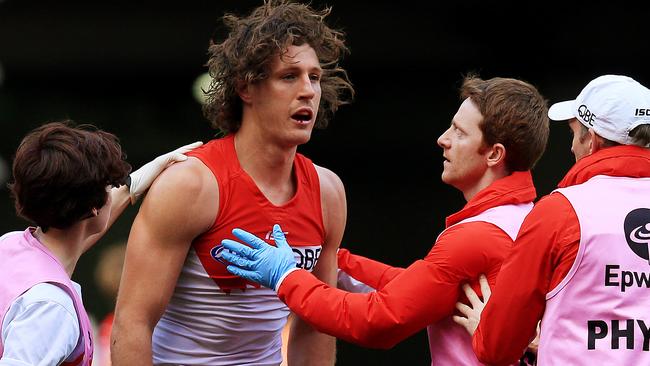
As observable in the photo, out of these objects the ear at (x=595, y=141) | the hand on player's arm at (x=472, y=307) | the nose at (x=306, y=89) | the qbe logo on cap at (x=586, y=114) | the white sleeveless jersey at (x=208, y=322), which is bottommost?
the white sleeveless jersey at (x=208, y=322)

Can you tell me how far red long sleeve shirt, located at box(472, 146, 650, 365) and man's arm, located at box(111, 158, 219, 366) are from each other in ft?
3.18

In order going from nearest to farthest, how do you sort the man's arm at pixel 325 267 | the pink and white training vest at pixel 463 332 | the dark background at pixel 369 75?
the pink and white training vest at pixel 463 332 < the man's arm at pixel 325 267 < the dark background at pixel 369 75

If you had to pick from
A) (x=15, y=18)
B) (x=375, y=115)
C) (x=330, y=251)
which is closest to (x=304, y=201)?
(x=330, y=251)

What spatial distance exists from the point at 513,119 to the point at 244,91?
898 mm

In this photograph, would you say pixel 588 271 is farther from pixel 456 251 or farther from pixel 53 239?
pixel 53 239

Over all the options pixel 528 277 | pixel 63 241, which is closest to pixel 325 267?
pixel 528 277

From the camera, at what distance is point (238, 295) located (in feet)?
11.6

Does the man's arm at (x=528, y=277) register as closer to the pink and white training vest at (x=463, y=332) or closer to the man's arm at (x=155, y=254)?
the pink and white training vest at (x=463, y=332)

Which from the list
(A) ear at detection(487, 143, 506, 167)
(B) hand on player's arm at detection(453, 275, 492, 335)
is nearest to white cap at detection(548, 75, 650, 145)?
(A) ear at detection(487, 143, 506, 167)

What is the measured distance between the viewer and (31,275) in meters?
2.61

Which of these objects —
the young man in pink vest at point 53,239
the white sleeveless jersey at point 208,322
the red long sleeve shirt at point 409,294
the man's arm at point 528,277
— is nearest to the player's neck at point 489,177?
the red long sleeve shirt at point 409,294

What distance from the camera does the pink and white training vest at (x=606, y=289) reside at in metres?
2.80

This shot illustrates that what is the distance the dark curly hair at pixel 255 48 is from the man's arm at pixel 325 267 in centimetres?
40

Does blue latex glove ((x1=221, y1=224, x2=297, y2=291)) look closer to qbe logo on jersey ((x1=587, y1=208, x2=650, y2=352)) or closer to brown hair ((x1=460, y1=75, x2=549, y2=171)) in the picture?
brown hair ((x1=460, y1=75, x2=549, y2=171))
